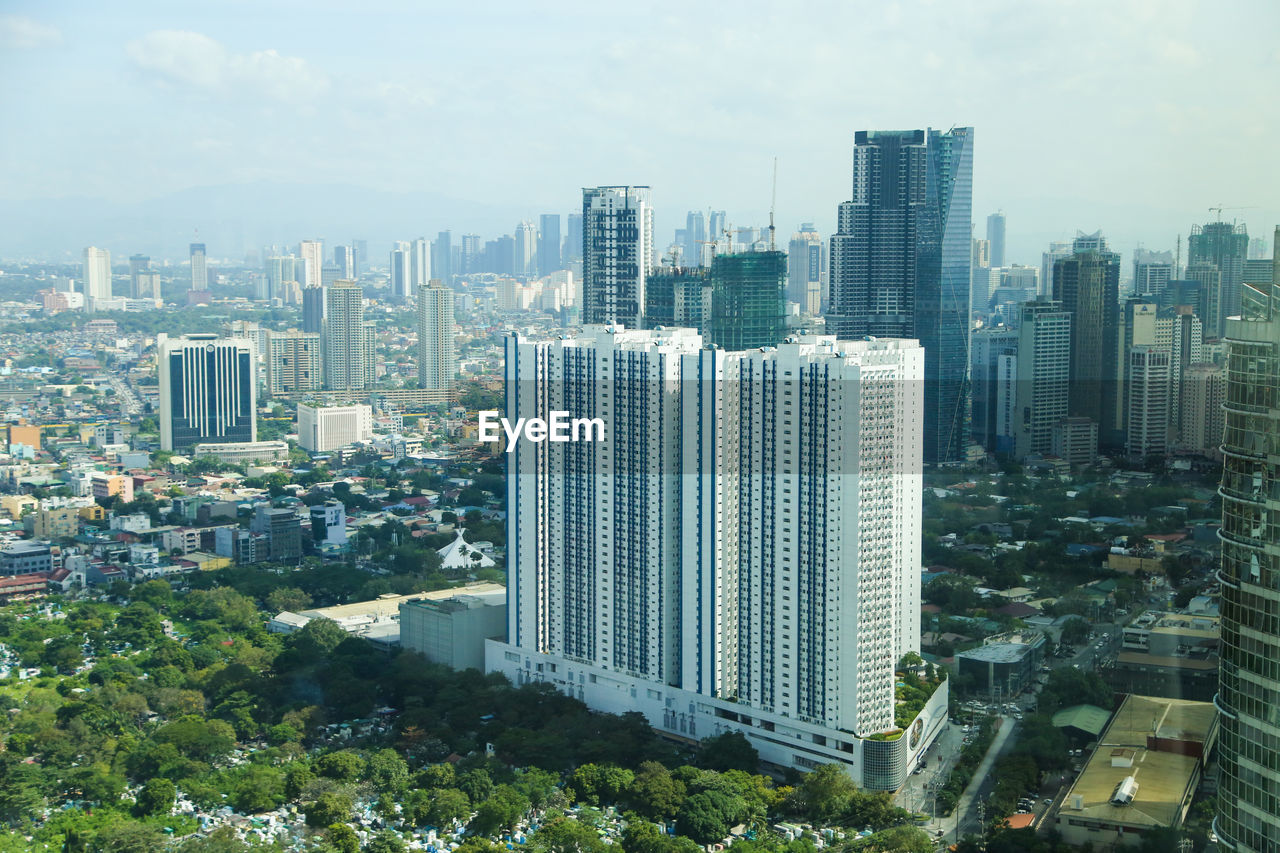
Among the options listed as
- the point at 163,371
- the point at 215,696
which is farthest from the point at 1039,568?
the point at 163,371

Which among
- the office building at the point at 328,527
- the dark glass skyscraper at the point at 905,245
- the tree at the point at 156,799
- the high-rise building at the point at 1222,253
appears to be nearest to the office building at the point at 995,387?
the dark glass skyscraper at the point at 905,245

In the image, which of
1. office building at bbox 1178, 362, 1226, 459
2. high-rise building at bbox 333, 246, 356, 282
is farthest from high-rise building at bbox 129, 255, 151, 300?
office building at bbox 1178, 362, 1226, 459

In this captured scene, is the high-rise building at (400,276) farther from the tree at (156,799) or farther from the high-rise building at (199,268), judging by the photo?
the tree at (156,799)

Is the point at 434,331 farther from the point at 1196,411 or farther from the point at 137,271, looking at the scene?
the point at 1196,411

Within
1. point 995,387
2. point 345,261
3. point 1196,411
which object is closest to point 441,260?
point 345,261

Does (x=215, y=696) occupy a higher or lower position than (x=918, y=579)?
lower

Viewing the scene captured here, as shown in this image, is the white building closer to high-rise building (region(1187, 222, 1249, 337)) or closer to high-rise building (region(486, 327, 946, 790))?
high-rise building (region(486, 327, 946, 790))

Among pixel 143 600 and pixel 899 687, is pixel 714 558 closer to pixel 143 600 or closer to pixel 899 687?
pixel 899 687
